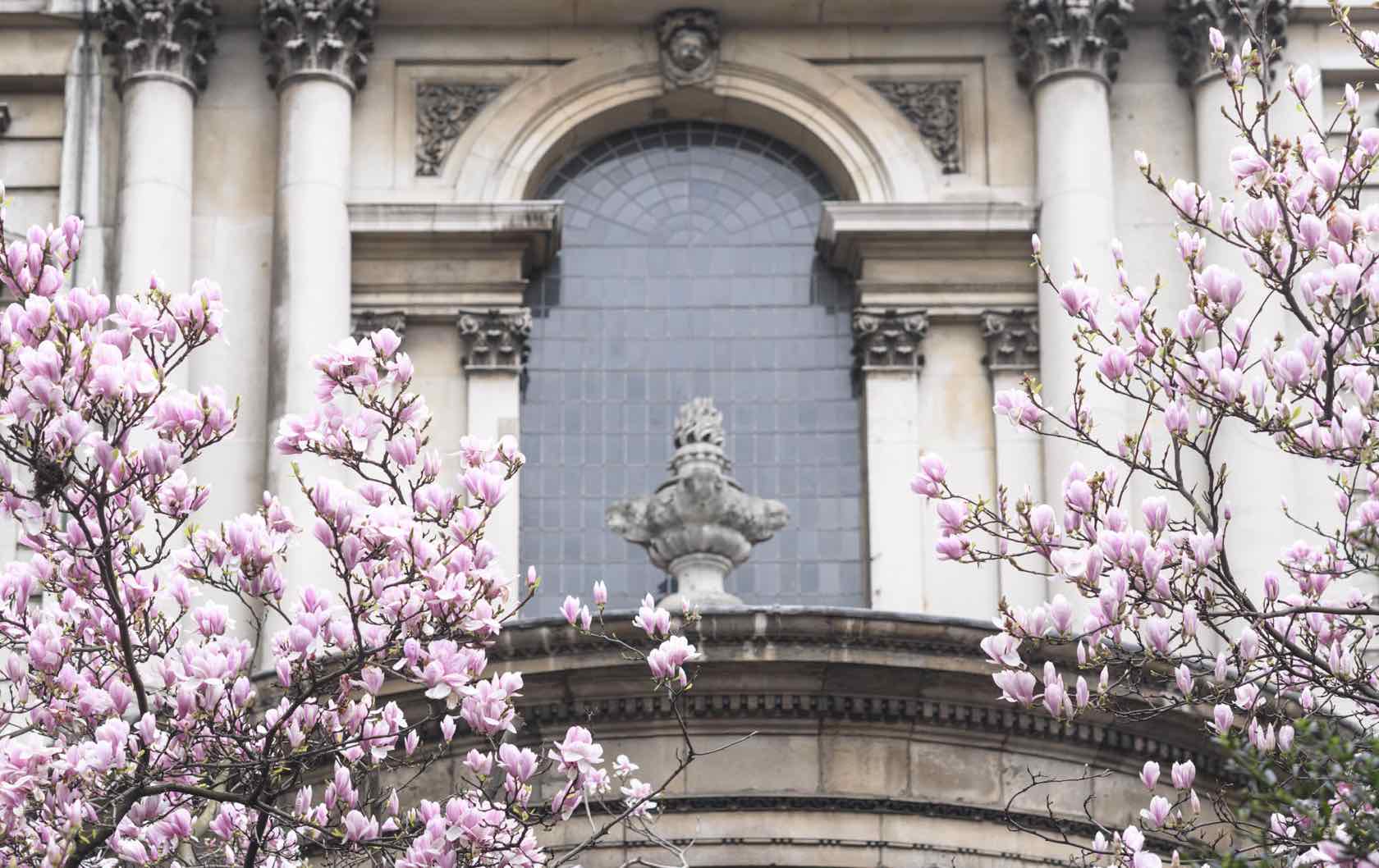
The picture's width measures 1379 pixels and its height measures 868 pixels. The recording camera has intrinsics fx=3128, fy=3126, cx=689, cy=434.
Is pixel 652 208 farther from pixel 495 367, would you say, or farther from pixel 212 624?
pixel 212 624

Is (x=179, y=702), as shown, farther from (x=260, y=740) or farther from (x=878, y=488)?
(x=878, y=488)

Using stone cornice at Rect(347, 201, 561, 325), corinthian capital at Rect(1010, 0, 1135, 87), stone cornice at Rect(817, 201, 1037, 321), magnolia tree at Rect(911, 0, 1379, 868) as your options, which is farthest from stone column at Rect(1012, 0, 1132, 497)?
magnolia tree at Rect(911, 0, 1379, 868)

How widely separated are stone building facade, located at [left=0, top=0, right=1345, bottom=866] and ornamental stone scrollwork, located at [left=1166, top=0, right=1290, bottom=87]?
4 cm

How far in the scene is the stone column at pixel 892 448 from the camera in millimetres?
32156

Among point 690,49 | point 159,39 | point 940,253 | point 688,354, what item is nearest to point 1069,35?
point 940,253

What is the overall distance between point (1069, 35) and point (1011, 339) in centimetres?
338

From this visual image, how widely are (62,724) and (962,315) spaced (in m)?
15.1

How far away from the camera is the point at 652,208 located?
114 feet

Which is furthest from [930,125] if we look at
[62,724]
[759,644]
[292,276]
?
[62,724]

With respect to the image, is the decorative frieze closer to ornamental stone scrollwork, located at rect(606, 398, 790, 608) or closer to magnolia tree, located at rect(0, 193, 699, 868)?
ornamental stone scrollwork, located at rect(606, 398, 790, 608)

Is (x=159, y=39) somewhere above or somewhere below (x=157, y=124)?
above

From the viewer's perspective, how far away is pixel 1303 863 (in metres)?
18.5

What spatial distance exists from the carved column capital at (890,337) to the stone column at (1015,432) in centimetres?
72

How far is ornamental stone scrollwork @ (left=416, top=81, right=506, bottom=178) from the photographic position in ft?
112
